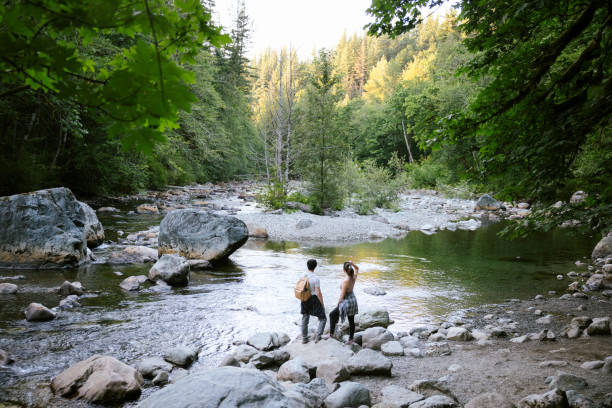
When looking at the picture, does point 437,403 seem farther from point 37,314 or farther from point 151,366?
point 37,314

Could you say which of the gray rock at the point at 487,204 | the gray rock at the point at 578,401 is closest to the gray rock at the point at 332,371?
the gray rock at the point at 578,401

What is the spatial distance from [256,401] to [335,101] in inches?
819

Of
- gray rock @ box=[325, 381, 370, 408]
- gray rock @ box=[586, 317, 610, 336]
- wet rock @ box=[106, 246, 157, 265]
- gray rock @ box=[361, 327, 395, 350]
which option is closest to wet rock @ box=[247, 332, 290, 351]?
gray rock @ box=[361, 327, 395, 350]

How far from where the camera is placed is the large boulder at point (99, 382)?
13.7 ft

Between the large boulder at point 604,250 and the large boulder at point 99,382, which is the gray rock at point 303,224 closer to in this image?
the large boulder at point 604,250

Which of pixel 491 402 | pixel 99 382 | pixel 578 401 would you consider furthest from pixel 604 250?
pixel 99 382

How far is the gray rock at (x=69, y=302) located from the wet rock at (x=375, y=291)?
6626 millimetres

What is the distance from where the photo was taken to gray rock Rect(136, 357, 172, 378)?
4836 mm

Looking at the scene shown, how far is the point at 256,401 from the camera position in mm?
3135

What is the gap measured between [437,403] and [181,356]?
3.58 m

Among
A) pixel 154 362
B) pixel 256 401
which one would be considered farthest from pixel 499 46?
pixel 154 362

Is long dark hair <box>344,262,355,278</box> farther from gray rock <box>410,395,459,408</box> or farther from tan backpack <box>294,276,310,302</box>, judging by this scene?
gray rock <box>410,395,459,408</box>

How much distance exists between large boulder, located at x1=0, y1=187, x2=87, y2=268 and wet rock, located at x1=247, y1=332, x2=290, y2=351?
6752 millimetres

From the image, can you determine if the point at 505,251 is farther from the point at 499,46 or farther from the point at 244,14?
the point at 244,14
